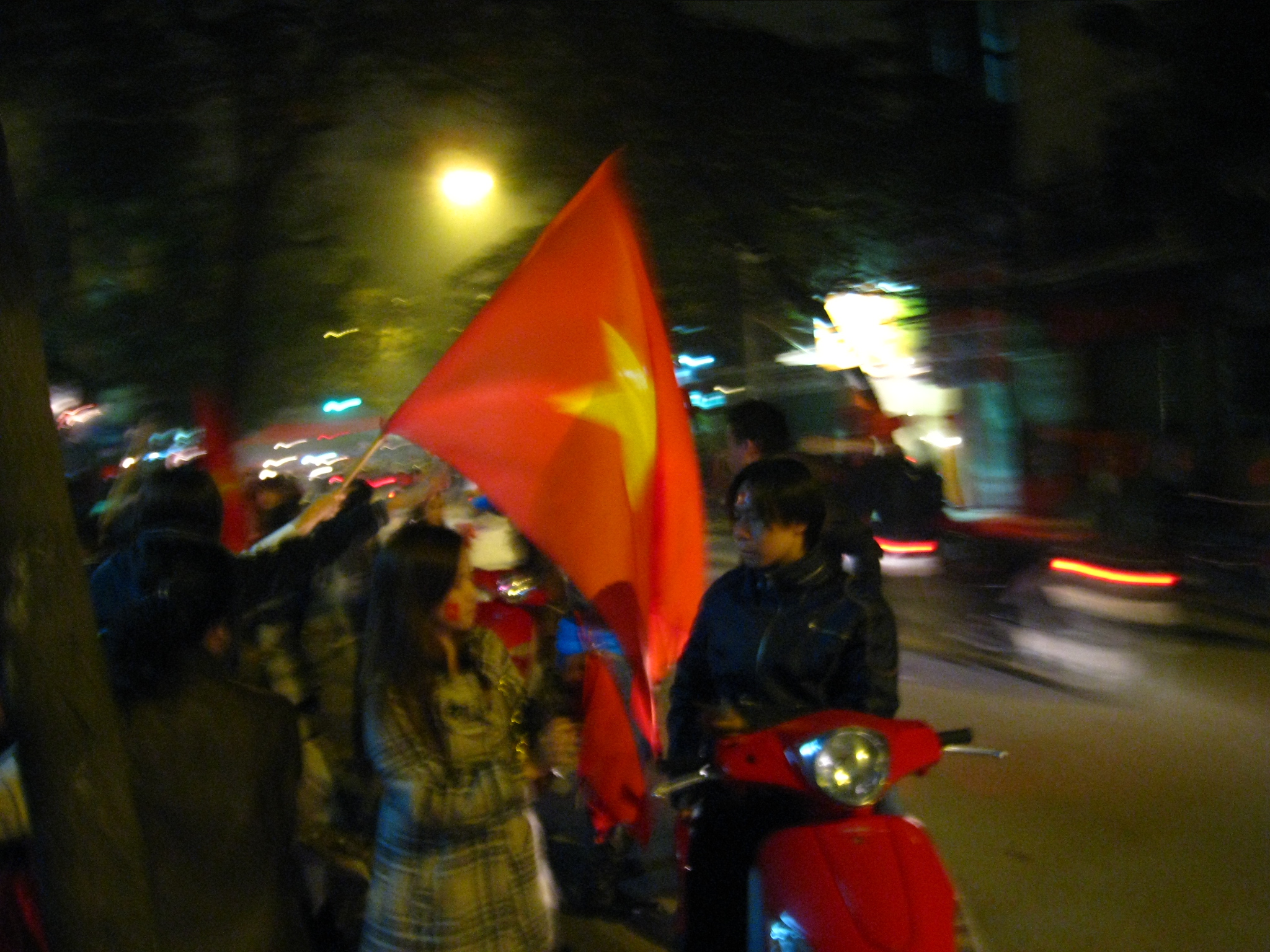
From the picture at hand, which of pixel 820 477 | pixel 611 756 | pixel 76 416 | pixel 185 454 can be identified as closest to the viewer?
pixel 611 756

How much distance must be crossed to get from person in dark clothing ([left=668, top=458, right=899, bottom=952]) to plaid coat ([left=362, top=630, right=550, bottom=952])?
439 mm

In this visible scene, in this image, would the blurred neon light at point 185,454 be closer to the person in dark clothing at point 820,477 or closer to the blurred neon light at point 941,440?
the person in dark clothing at point 820,477

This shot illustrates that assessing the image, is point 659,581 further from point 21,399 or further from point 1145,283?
point 1145,283

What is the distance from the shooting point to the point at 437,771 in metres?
2.51

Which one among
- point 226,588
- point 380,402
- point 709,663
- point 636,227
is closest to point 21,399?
point 226,588

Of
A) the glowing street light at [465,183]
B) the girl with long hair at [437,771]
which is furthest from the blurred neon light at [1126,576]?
the glowing street light at [465,183]

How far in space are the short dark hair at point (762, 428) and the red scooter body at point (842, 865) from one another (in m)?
1.79

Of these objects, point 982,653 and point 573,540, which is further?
point 982,653

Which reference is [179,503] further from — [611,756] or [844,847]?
[844,847]

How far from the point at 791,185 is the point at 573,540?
908 cm

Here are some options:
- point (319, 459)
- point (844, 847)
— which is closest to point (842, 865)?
point (844, 847)

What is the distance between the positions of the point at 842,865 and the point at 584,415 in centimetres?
147

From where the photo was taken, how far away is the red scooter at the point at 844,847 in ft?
7.50

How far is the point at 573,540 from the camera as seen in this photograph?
3.21 m
